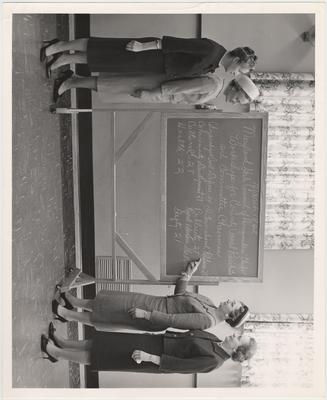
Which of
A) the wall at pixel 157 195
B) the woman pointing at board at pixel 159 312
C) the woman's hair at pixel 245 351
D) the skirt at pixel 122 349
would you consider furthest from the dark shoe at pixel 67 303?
the woman's hair at pixel 245 351

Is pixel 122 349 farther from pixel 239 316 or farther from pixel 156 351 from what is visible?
pixel 239 316

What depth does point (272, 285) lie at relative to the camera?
4.18 metres

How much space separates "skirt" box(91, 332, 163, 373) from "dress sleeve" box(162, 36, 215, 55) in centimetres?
174

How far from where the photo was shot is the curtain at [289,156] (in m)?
3.66

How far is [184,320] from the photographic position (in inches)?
119

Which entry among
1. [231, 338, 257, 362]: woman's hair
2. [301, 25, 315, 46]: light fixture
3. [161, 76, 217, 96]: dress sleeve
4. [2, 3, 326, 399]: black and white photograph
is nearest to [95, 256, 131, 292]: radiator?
[2, 3, 326, 399]: black and white photograph

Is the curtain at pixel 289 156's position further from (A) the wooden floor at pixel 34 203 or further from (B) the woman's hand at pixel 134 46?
(A) the wooden floor at pixel 34 203

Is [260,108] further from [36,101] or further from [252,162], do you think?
[36,101]

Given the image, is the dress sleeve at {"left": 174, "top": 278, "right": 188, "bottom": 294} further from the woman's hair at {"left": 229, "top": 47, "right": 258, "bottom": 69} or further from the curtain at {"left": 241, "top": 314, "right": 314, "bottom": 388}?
the woman's hair at {"left": 229, "top": 47, "right": 258, "bottom": 69}

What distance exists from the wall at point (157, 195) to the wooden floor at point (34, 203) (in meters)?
0.44

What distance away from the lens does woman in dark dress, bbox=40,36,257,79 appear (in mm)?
2955

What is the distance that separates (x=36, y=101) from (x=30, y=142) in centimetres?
27

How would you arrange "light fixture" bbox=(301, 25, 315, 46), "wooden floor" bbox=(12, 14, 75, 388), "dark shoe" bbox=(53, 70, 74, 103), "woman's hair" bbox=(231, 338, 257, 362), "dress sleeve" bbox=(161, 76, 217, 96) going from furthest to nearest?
"dark shoe" bbox=(53, 70, 74, 103)
"dress sleeve" bbox=(161, 76, 217, 96)
"woman's hair" bbox=(231, 338, 257, 362)
"wooden floor" bbox=(12, 14, 75, 388)
"light fixture" bbox=(301, 25, 315, 46)

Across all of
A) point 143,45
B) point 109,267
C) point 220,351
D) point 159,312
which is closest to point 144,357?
point 159,312
